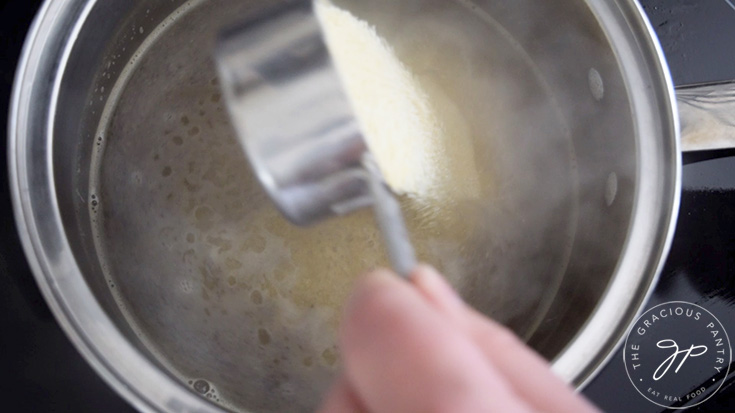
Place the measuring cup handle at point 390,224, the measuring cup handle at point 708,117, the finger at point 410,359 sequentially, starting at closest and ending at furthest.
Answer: the finger at point 410,359 < the measuring cup handle at point 390,224 < the measuring cup handle at point 708,117

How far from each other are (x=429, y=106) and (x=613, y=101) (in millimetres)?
237

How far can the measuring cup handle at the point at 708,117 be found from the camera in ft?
2.11

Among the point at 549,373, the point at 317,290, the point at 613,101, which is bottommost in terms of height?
the point at 549,373

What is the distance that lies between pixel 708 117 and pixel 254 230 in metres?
0.57

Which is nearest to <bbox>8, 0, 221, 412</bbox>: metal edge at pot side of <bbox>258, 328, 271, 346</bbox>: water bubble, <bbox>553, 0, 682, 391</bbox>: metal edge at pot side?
<bbox>258, 328, 271, 346</bbox>: water bubble

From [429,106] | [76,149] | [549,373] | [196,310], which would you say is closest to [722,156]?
[429,106]

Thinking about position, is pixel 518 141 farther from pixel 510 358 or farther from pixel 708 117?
pixel 510 358

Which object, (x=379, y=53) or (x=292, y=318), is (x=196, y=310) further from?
(x=379, y=53)

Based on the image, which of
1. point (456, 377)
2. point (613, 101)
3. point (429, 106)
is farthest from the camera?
point (429, 106)

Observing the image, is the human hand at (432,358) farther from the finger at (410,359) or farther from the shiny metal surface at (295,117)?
the shiny metal surface at (295,117)

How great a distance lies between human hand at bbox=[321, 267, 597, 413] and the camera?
0.35 metres

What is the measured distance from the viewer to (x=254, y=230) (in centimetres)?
75

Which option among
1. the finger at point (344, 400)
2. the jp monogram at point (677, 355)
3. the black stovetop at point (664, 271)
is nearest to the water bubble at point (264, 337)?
the black stovetop at point (664, 271)

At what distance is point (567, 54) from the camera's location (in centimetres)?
73
